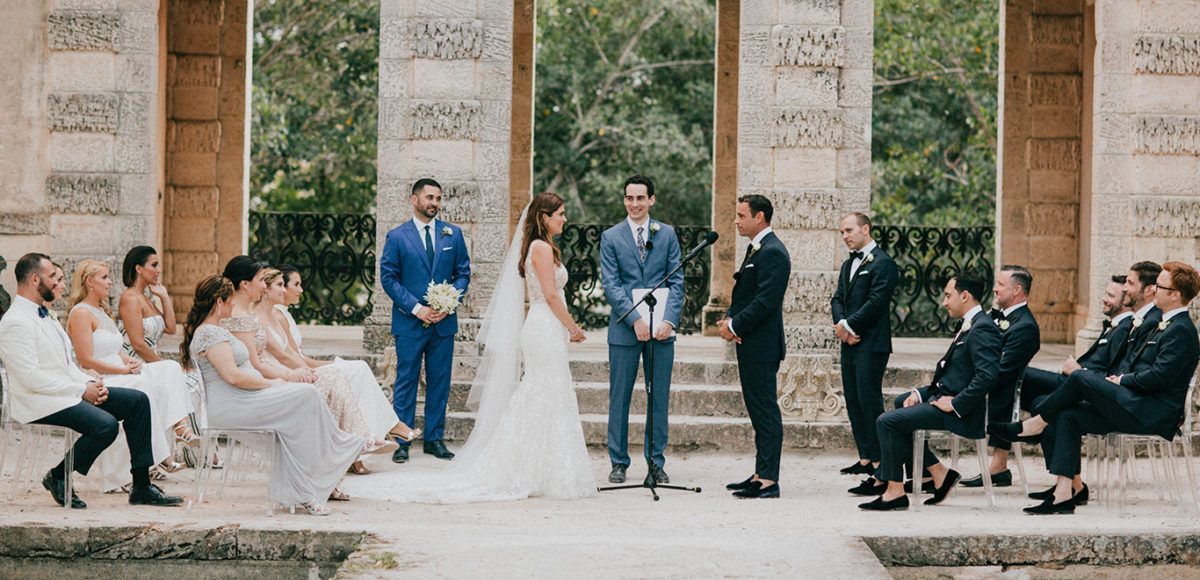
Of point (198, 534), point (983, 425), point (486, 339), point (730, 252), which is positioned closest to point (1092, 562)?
point (983, 425)

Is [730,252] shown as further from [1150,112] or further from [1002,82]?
[1150,112]

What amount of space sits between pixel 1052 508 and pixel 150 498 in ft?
17.1

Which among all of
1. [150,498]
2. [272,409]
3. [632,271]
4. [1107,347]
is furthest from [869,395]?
[150,498]

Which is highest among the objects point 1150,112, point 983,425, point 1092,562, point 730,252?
point 1150,112

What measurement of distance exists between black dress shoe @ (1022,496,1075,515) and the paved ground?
0.08m

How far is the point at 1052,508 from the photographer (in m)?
8.95

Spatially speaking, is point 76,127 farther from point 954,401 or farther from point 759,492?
point 954,401

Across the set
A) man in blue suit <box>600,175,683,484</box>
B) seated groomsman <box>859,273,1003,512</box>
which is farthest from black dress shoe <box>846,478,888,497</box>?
man in blue suit <box>600,175,683,484</box>

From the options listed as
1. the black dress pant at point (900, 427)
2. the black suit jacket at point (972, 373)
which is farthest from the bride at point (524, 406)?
the black suit jacket at point (972, 373)

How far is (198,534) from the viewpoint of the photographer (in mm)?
7895

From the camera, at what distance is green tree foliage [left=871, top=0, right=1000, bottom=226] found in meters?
22.7

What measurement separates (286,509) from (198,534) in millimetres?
892

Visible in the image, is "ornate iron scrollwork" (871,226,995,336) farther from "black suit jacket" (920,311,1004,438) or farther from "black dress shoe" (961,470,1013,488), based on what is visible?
A: "black suit jacket" (920,311,1004,438)

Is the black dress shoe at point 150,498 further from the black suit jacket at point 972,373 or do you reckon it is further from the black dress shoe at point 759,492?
the black suit jacket at point 972,373
